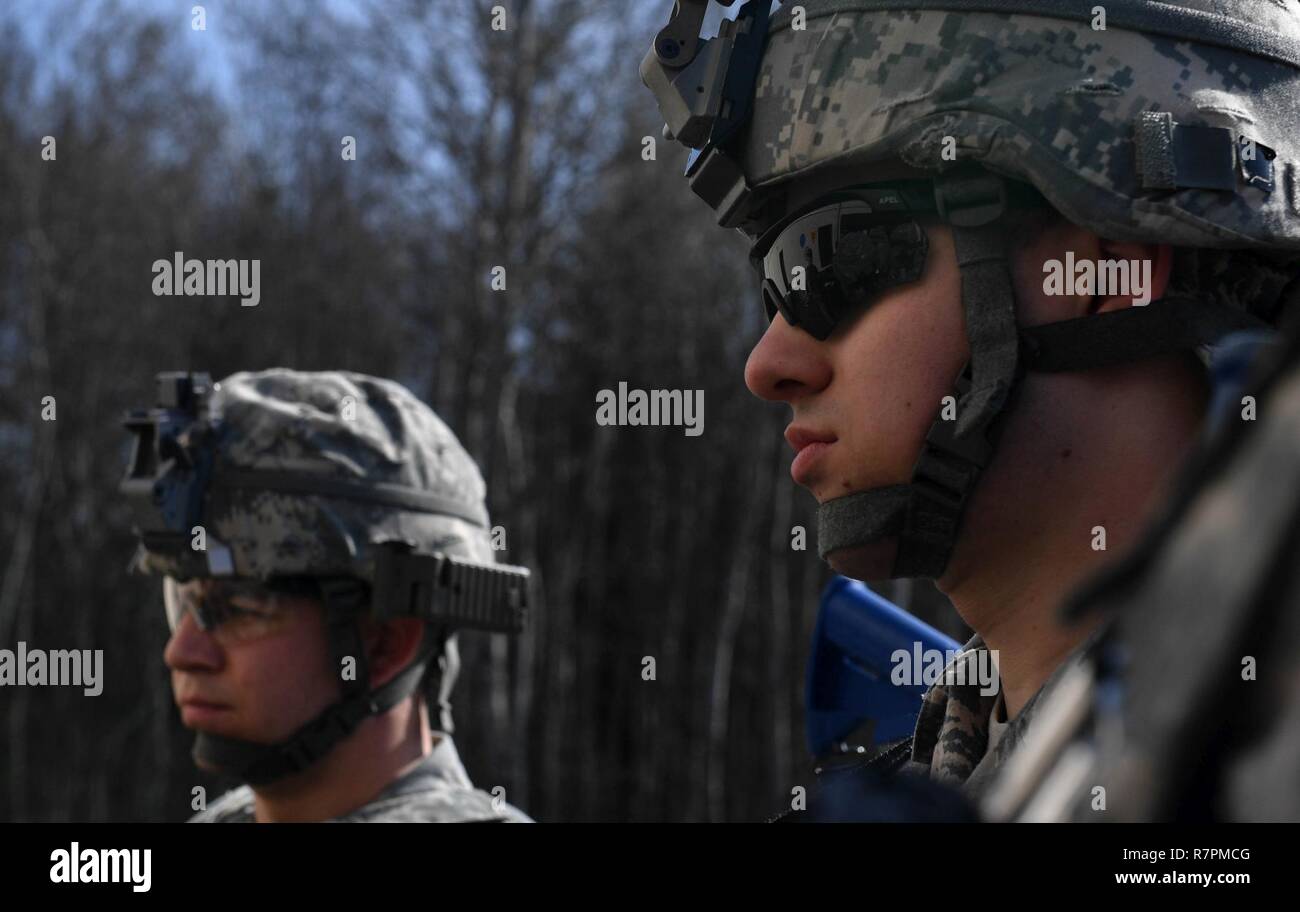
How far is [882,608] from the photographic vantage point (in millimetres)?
3645

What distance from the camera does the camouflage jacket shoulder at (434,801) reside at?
12.9 ft

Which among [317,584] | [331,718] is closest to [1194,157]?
[331,718]

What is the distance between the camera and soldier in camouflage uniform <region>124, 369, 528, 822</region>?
4070mm

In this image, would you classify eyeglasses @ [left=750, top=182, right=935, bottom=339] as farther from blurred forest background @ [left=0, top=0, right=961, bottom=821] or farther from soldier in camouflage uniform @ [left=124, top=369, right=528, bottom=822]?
blurred forest background @ [left=0, top=0, right=961, bottom=821]

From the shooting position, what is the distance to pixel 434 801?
4.01 metres

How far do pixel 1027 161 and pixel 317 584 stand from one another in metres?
2.79

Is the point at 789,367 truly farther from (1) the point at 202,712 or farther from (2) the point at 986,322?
(1) the point at 202,712

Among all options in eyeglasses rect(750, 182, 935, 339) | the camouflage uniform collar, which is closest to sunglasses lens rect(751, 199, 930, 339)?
eyeglasses rect(750, 182, 935, 339)

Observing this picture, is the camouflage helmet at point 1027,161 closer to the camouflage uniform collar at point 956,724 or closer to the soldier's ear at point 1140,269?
the soldier's ear at point 1140,269

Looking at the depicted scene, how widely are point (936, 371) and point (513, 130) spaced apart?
12.1 m

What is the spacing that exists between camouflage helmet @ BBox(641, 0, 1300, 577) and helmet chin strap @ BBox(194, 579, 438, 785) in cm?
232
